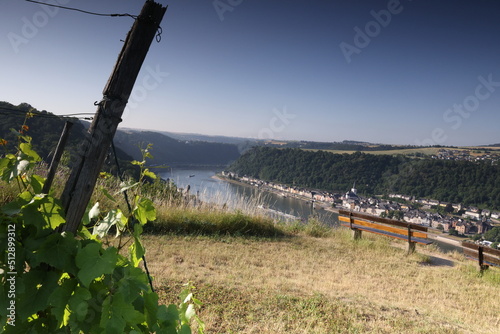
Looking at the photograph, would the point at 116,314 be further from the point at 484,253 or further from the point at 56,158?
the point at 484,253

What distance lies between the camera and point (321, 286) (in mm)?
3943

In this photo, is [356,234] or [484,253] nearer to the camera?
[484,253]

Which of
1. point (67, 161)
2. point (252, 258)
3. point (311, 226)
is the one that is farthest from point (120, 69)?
point (311, 226)

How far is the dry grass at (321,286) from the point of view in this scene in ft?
9.37

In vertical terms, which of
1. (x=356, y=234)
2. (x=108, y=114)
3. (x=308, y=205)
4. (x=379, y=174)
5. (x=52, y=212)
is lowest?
(x=308, y=205)

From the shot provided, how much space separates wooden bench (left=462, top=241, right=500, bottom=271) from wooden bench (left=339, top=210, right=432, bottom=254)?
0.66 metres

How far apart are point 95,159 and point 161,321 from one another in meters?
0.62

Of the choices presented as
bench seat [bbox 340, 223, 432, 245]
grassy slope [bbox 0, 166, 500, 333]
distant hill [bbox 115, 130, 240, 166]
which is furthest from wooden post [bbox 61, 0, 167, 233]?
distant hill [bbox 115, 130, 240, 166]

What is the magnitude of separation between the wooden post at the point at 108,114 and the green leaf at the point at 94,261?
270mm

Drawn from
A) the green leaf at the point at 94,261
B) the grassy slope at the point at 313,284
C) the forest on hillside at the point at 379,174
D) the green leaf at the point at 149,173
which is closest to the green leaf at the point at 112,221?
the green leaf at the point at 94,261

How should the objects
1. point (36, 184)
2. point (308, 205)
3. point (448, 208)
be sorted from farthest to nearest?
point (448, 208) < point (308, 205) < point (36, 184)

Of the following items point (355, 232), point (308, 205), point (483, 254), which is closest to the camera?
point (483, 254)

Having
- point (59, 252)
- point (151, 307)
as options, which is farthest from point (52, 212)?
point (151, 307)

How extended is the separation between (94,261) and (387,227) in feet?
22.5
